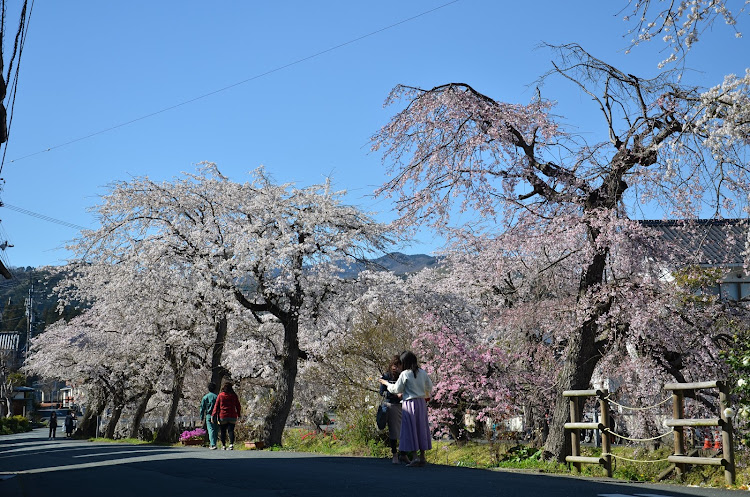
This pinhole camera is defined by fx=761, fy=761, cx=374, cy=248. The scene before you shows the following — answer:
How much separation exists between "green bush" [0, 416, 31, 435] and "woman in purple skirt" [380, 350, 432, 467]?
191 feet

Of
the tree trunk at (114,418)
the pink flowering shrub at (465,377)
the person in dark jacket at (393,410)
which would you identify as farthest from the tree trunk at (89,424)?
the person in dark jacket at (393,410)

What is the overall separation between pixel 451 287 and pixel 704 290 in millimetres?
11628

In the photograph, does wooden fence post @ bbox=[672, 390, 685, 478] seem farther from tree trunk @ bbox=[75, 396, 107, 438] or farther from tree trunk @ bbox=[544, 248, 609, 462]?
tree trunk @ bbox=[75, 396, 107, 438]

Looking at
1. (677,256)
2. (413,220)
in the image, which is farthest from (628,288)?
(413,220)

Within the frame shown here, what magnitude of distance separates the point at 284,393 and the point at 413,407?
38.3 ft

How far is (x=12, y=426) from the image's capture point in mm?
67625

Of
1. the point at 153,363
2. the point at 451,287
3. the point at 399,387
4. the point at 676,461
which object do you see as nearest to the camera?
the point at 676,461

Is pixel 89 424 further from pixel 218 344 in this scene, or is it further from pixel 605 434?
pixel 605 434

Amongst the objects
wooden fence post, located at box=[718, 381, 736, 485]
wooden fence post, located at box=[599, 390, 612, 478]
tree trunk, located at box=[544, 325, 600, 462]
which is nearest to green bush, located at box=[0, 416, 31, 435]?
tree trunk, located at box=[544, 325, 600, 462]

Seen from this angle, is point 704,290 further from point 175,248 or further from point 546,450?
point 175,248

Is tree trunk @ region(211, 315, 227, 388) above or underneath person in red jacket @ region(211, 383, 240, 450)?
above

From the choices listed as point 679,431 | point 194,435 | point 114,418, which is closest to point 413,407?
point 679,431

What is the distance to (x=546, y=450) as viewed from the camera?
46.5ft

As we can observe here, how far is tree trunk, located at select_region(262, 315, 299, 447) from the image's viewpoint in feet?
74.9
